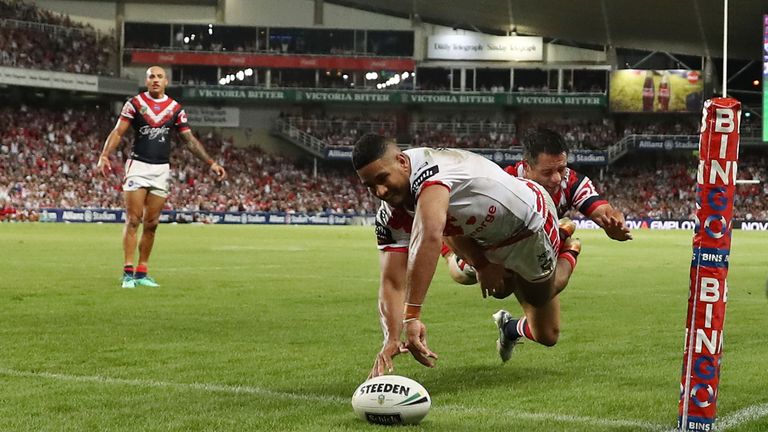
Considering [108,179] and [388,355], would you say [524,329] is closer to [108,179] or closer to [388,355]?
[388,355]

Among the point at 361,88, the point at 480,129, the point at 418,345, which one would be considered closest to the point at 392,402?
the point at 418,345

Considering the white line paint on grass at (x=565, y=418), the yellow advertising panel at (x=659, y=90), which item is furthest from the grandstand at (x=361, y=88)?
the white line paint on grass at (x=565, y=418)

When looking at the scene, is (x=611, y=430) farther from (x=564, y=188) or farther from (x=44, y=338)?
(x=44, y=338)

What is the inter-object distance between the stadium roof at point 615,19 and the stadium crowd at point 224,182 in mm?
7421

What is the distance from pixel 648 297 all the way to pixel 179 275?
6500 mm

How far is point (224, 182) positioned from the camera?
59.2m

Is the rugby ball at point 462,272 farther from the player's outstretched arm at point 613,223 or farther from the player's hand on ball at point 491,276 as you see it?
the player's hand on ball at point 491,276

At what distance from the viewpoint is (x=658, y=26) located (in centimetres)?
5556

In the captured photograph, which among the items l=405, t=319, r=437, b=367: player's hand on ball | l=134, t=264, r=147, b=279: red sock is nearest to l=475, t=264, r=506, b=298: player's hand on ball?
l=405, t=319, r=437, b=367: player's hand on ball

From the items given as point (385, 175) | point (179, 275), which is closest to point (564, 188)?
point (385, 175)

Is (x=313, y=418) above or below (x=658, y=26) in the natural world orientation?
below

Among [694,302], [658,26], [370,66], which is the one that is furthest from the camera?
[370,66]

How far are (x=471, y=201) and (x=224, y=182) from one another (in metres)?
54.9

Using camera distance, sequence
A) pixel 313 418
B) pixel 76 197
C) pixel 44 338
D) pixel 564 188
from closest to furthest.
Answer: pixel 313 418, pixel 564 188, pixel 44 338, pixel 76 197
